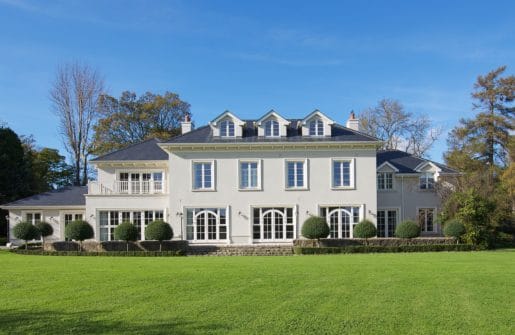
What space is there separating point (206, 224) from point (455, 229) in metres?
14.9

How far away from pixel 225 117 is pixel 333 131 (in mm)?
7094

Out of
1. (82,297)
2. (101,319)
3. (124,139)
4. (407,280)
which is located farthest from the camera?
(124,139)

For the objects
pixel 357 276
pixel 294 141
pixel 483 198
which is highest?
pixel 294 141

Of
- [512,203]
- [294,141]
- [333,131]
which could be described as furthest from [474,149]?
[294,141]

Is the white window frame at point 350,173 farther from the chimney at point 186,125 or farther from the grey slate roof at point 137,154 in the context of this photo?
the grey slate roof at point 137,154

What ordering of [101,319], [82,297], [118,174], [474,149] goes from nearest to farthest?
1. [101,319]
2. [82,297]
3. [118,174]
4. [474,149]

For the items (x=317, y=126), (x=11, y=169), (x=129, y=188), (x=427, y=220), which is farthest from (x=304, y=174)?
(x=11, y=169)

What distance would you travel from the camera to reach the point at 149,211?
31828 mm

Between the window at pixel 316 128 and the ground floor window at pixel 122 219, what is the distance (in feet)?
36.7

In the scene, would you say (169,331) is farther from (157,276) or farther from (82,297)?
(157,276)

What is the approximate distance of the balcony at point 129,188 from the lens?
105 ft

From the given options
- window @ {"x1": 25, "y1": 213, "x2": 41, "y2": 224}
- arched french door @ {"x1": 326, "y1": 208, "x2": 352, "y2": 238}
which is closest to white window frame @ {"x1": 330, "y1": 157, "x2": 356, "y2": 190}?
arched french door @ {"x1": 326, "y1": 208, "x2": 352, "y2": 238}

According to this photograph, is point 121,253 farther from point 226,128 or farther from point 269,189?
point 226,128

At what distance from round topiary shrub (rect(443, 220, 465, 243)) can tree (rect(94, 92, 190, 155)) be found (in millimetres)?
31904
